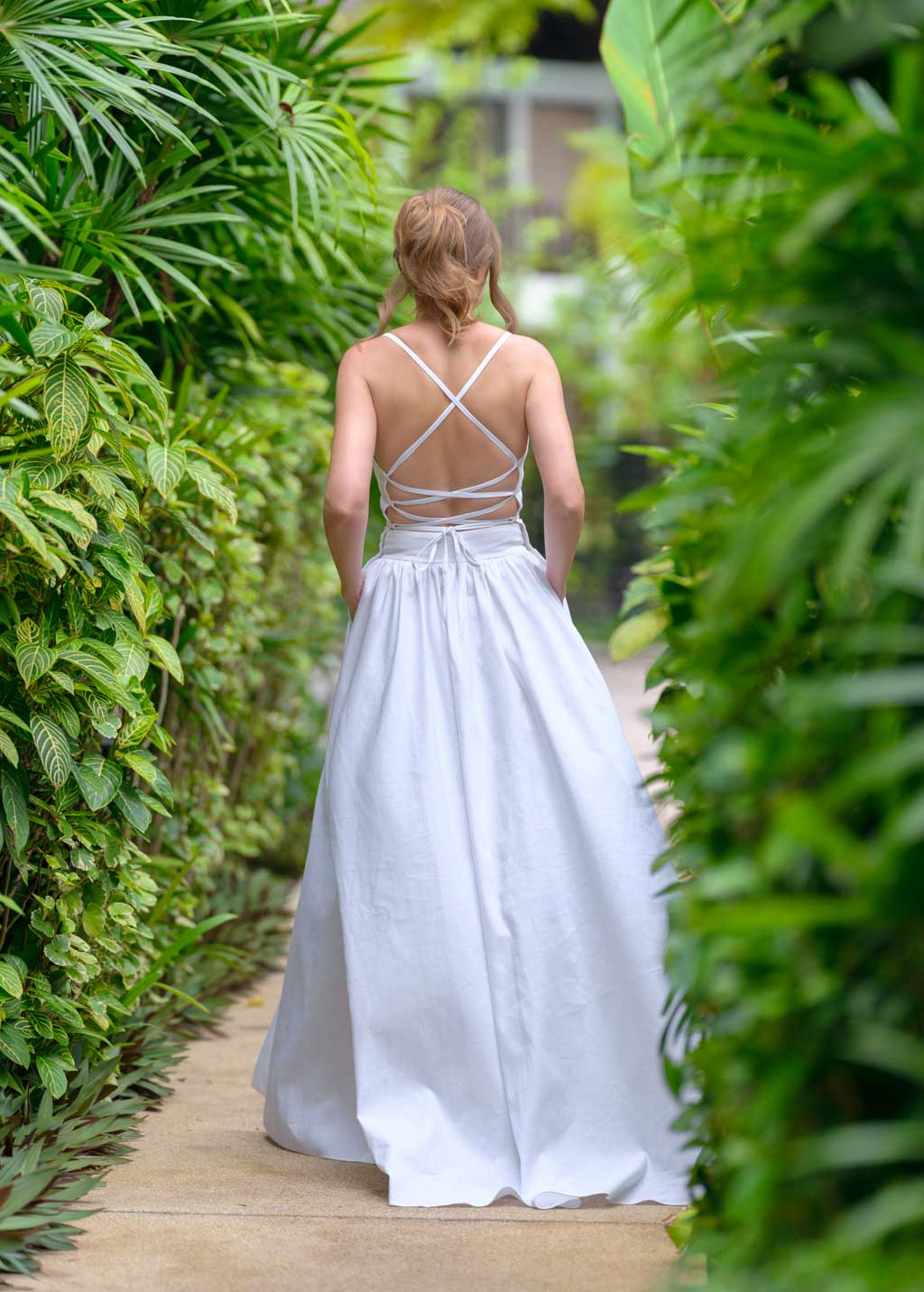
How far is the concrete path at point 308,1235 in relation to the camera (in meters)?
2.37

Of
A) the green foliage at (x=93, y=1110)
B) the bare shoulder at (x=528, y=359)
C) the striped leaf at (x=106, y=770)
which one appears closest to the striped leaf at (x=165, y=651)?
the striped leaf at (x=106, y=770)

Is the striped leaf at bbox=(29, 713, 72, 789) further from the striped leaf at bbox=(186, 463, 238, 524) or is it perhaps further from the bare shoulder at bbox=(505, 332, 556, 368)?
the bare shoulder at bbox=(505, 332, 556, 368)

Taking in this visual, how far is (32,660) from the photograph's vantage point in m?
2.58

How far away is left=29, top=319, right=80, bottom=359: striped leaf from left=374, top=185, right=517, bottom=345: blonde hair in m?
0.83

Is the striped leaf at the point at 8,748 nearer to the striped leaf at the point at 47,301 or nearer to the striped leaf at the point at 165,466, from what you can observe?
the striped leaf at the point at 165,466

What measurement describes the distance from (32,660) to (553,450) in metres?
1.22

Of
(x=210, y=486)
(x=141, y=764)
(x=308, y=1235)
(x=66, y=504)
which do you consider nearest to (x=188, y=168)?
(x=210, y=486)

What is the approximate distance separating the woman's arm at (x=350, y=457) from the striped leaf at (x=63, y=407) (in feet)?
1.98

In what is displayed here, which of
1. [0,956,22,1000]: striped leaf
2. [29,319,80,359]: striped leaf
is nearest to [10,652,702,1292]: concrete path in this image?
[0,956,22,1000]: striped leaf

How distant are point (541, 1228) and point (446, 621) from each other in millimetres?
1259

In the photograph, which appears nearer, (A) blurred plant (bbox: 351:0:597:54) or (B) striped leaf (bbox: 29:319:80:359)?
(B) striped leaf (bbox: 29:319:80:359)

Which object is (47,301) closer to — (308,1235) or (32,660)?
(32,660)

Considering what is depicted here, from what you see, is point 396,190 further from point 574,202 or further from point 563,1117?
point 574,202

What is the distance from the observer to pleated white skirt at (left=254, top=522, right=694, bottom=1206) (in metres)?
2.88
